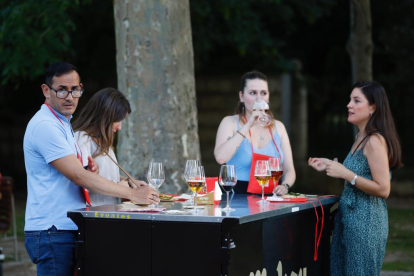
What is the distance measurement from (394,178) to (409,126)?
1.24 m

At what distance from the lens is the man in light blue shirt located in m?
4.07

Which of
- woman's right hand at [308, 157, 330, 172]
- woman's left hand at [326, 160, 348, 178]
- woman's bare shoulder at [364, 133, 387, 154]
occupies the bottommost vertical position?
woman's left hand at [326, 160, 348, 178]

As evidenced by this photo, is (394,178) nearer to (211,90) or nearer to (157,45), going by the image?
(211,90)

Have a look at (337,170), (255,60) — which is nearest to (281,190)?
(337,170)

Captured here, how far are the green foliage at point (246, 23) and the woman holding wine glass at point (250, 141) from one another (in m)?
7.45

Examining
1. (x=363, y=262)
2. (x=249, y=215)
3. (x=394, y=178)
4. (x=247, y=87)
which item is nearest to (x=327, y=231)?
(x=363, y=262)

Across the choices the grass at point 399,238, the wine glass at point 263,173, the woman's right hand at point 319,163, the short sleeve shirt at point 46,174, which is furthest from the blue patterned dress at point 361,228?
the grass at point 399,238

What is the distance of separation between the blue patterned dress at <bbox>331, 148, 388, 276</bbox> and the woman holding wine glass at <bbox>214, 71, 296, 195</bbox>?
604mm

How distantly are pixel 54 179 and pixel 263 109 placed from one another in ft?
6.86

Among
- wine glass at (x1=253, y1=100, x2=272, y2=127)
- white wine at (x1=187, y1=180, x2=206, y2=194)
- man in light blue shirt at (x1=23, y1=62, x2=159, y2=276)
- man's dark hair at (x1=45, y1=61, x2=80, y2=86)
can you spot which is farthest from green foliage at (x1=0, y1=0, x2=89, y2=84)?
white wine at (x1=187, y1=180, x2=206, y2=194)

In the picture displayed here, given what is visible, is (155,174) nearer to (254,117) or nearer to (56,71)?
(56,71)

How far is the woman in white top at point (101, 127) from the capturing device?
15.0ft

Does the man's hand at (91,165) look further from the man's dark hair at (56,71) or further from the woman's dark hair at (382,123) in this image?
the woman's dark hair at (382,123)

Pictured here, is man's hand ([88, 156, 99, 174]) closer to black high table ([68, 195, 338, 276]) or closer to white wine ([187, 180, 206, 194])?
black high table ([68, 195, 338, 276])
